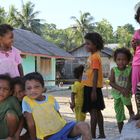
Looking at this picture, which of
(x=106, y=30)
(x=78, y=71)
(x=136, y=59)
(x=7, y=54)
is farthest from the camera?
(x=106, y=30)

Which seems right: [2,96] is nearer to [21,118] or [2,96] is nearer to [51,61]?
[21,118]

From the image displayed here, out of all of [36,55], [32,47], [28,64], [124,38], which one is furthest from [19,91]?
[124,38]

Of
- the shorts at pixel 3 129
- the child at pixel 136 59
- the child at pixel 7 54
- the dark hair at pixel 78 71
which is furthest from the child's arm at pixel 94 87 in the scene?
the shorts at pixel 3 129

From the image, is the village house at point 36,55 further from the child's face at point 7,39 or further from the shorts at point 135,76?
the shorts at point 135,76

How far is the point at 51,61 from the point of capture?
29.8 m

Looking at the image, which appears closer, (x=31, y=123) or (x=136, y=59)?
(x=31, y=123)

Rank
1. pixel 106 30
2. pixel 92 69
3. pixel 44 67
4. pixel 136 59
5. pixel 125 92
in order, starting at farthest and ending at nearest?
pixel 106 30, pixel 44 67, pixel 92 69, pixel 125 92, pixel 136 59

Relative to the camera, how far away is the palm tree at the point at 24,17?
151 ft

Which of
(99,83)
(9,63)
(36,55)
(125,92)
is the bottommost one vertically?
(125,92)

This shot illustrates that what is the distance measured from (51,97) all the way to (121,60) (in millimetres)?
1915

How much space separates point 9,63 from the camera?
14.7 ft

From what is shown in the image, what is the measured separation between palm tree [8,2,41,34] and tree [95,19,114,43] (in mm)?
17570

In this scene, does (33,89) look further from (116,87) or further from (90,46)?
(90,46)

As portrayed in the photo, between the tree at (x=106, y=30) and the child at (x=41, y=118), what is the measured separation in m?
60.3
